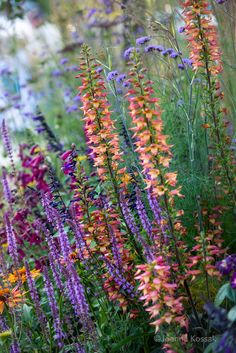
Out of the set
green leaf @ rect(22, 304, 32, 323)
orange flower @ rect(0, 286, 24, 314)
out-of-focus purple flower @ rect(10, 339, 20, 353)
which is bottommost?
out-of-focus purple flower @ rect(10, 339, 20, 353)

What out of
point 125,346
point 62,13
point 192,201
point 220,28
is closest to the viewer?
point 125,346

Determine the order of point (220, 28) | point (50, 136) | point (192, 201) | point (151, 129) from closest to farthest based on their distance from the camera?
1. point (151, 129)
2. point (192, 201)
3. point (220, 28)
4. point (50, 136)

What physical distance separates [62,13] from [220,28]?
19.0 ft

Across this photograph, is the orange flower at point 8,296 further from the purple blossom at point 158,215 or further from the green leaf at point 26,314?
the purple blossom at point 158,215

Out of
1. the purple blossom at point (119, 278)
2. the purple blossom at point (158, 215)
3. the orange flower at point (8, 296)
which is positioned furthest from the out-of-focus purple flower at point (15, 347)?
the purple blossom at point (158, 215)

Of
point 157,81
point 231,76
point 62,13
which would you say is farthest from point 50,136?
point 62,13

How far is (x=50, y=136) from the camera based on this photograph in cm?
503

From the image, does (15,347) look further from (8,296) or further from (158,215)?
(158,215)

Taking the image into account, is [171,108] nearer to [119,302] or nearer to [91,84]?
[91,84]

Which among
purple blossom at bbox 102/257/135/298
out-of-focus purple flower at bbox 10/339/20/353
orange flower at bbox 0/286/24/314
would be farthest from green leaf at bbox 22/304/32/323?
purple blossom at bbox 102/257/135/298

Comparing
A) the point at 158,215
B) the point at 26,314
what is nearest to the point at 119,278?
the point at 158,215

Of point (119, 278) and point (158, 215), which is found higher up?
point (158, 215)

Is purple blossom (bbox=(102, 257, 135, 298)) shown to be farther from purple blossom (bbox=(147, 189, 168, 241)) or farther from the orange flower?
the orange flower

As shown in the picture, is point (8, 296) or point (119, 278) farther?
point (8, 296)
